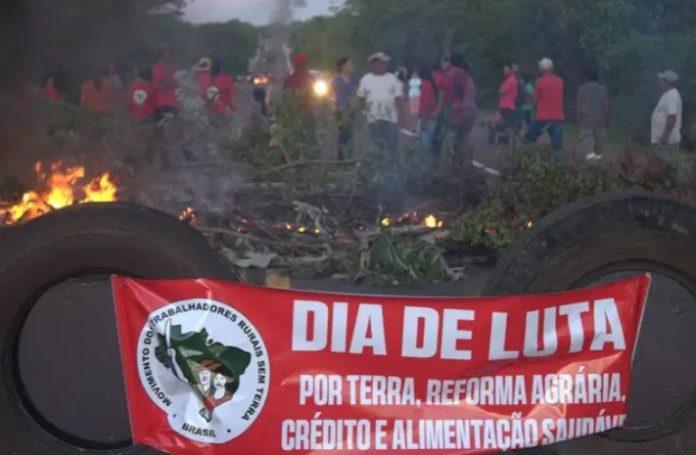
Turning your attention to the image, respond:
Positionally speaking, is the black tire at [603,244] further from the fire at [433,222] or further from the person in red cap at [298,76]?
the person in red cap at [298,76]

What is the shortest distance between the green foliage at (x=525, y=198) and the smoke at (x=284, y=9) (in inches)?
182

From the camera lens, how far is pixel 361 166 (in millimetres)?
8703

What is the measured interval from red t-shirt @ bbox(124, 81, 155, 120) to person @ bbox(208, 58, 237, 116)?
2.77 ft

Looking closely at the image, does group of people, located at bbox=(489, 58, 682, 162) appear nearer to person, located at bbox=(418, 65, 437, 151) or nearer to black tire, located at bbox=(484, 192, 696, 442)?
person, located at bbox=(418, 65, 437, 151)

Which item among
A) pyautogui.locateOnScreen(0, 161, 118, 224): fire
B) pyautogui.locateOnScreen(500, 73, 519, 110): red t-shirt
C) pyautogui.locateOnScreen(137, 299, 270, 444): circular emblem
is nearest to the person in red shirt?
pyautogui.locateOnScreen(0, 161, 118, 224): fire

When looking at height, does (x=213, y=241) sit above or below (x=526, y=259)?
below

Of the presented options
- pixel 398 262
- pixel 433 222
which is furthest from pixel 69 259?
pixel 433 222

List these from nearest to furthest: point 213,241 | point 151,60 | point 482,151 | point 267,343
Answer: point 267,343, point 213,241, point 151,60, point 482,151

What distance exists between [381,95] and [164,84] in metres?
3.16

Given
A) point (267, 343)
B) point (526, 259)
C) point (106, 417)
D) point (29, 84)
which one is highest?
point (29, 84)

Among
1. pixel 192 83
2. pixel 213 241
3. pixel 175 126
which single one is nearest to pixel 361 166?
pixel 213 241

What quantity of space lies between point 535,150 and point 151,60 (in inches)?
260

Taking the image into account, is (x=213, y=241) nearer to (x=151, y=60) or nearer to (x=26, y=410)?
(x=26, y=410)

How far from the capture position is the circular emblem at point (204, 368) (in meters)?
3.31
